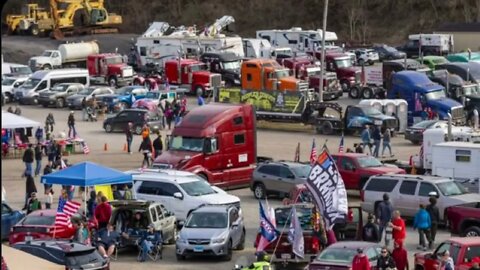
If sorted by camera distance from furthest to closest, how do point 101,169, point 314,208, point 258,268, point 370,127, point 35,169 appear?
point 370,127 < point 35,169 < point 101,169 < point 314,208 < point 258,268

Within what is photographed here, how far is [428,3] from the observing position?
85.4 m

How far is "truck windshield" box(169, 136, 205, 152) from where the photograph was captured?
29703 millimetres

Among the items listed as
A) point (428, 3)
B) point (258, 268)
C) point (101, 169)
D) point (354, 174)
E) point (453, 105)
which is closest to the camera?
point (258, 268)

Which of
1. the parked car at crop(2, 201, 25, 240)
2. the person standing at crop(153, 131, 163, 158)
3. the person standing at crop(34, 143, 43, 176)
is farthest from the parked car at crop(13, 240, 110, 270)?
the person standing at crop(153, 131, 163, 158)

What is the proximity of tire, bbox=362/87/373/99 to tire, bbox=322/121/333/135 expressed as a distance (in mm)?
10752

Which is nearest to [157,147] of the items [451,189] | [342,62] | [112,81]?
[451,189]

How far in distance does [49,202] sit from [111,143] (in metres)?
14.6

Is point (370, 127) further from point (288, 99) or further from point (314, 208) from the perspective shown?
point (314, 208)

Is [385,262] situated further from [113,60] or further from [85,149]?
[113,60]

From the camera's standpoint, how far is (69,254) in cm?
1711

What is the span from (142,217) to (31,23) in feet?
201

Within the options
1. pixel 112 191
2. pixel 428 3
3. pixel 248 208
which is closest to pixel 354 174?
pixel 248 208

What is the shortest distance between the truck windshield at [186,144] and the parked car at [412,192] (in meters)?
6.20

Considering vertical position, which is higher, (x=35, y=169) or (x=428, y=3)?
(x=428, y=3)
